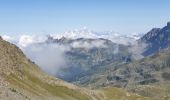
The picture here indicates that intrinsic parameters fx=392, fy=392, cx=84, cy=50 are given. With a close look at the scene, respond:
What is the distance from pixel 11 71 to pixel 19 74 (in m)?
14.0

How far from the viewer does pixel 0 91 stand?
3046 inches

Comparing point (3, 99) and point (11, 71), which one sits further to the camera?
point (11, 71)

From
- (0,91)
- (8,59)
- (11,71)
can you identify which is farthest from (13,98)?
(8,59)

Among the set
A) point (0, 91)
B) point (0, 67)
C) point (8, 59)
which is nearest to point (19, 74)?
point (8, 59)

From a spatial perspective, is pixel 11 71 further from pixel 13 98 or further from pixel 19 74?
pixel 13 98

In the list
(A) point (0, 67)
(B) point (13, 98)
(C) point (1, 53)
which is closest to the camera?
(B) point (13, 98)

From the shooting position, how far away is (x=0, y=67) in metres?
173

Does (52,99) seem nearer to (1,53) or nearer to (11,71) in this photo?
(11,71)

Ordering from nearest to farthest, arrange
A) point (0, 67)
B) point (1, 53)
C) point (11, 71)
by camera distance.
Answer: point (0, 67) < point (11, 71) < point (1, 53)

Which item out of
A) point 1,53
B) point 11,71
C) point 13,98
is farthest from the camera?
point 1,53

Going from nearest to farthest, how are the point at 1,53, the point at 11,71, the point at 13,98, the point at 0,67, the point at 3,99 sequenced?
the point at 3,99 < the point at 13,98 < the point at 0,67 < the point at 11,71 < the point at 1,53

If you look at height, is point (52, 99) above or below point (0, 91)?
below

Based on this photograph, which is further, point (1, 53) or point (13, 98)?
point (1, 53)

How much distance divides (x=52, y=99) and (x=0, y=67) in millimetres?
27553
